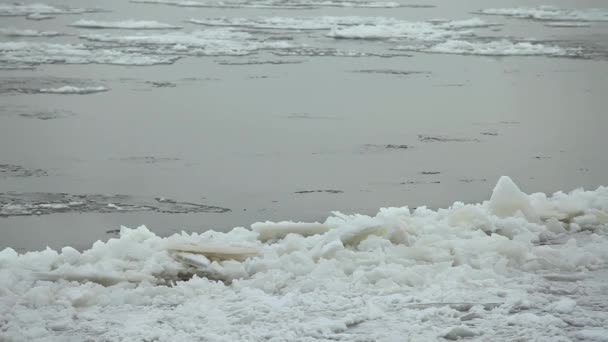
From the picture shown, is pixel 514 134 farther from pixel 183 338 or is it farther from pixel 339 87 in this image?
pixel 183 338

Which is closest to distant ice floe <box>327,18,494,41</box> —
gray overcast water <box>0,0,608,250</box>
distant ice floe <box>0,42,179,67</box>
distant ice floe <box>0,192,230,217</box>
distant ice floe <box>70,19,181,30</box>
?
gray overcast water <box>0,0,608,250</box>

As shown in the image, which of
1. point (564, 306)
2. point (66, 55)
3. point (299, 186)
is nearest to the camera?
point (564, 306)

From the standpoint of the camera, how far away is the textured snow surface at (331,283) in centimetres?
470

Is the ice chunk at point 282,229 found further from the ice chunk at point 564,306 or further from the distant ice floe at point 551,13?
the distant ice floe at point 551,13

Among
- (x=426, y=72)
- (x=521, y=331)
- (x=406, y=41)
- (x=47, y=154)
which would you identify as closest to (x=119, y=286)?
(x=521, y=331)

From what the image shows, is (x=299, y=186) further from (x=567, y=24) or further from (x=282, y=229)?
(x=567, y=24)

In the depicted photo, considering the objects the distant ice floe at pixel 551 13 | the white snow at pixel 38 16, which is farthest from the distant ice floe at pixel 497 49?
the white snow at pixel 38 16

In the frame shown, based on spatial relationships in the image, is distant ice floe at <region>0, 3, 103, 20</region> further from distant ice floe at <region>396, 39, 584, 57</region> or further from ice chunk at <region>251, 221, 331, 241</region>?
ice chunk at <region>251, 221, 331, 241</region>

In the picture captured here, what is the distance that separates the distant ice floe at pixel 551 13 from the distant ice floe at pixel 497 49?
17.5 ft

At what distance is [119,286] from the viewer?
5242mm

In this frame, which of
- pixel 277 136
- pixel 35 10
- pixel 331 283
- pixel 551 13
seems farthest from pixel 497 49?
pixel 331 283

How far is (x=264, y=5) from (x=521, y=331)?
20.9 metres

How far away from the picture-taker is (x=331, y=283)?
530 cm

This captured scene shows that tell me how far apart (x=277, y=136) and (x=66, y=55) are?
6151mm
